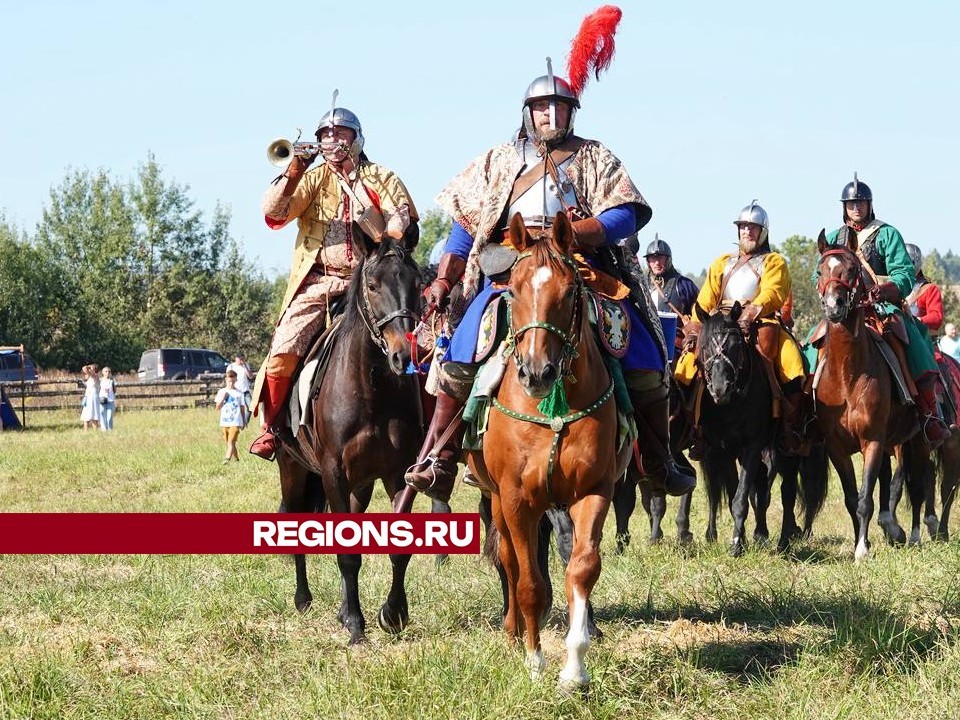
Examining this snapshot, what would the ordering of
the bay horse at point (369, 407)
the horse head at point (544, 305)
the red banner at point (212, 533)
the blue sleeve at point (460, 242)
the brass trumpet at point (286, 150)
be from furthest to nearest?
the brass trumpet at point (286, 150) → the bay horse at point (369, 407) → the blue sleeve at point (460, 242) → the red banner at point (212, 533) → the horse head at point (544, 305)

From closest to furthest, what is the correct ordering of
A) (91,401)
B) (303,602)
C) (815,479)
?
(303,602) → (815,479) → (91,401)

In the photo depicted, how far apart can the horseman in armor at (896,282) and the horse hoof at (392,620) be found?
542 centimetres

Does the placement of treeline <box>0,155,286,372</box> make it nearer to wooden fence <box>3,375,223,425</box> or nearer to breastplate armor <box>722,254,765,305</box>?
wooden fence <box>3,375,223,425</box>

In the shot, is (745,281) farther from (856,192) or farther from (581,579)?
(581,579)

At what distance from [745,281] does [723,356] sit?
1074 mm

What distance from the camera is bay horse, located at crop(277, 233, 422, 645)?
7.54 metres

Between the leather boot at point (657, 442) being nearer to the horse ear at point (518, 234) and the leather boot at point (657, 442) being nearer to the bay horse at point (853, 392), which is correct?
Result: the horse ear at point (518, 234)

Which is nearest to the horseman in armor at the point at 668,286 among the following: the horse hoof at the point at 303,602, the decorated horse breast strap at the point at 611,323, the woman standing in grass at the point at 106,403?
the horse hoof at the point at 303,602

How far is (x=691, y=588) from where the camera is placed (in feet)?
27.7

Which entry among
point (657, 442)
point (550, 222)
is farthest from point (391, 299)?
point (657, 442)

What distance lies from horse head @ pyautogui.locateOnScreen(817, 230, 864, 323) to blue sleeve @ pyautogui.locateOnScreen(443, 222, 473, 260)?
4.07 meters

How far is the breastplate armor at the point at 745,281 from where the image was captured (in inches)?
471

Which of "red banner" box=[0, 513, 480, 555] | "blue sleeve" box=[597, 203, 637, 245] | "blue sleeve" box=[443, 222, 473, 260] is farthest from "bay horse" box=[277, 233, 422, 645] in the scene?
"blue sleeve" box=[597, 203, 637, 245]

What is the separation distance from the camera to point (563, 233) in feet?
19.7
